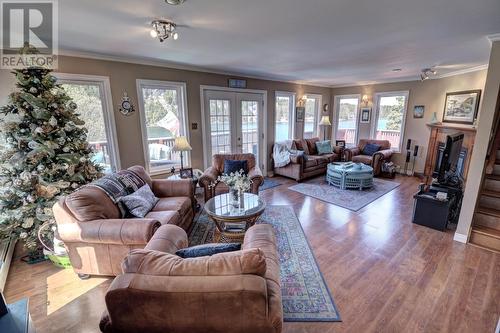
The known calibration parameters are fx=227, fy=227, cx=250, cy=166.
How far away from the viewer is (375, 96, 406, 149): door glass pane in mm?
6012

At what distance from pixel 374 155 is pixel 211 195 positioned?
4.19m

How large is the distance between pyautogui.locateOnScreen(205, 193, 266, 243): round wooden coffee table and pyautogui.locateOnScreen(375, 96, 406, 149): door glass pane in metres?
5.13

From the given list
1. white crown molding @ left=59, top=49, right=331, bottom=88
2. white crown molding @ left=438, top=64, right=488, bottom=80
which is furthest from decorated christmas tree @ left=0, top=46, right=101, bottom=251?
white crown molding @ left=438, top=64, right=488, bottom=80

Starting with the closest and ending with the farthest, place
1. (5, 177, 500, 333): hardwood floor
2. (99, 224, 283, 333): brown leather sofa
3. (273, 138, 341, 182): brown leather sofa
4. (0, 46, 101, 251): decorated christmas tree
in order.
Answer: (99, 224, 283, 333): brown leather sofa
(5, 177, 500, 333): hardwood floor
(0, 46, 101, 251): decorated christmas tree
(273, 138, 341, 182): brown leather sofa

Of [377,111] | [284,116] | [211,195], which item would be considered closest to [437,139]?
[377,111]

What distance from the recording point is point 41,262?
252 cm

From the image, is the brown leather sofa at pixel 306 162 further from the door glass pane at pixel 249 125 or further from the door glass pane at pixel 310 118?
the door glass pane at pixel 249 125

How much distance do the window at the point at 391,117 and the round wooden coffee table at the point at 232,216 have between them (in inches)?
201

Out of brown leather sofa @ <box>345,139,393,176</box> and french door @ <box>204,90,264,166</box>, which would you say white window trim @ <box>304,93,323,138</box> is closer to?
brown leather sofa @ <box>345,139,393,176</box>

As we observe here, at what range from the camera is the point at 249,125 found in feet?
17.9

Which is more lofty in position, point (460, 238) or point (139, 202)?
point (139, 202)

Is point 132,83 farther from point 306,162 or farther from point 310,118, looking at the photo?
point 310,118

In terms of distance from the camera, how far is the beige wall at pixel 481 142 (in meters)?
2.42

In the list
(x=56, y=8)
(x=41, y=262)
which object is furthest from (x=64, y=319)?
(x=56, y=8)
